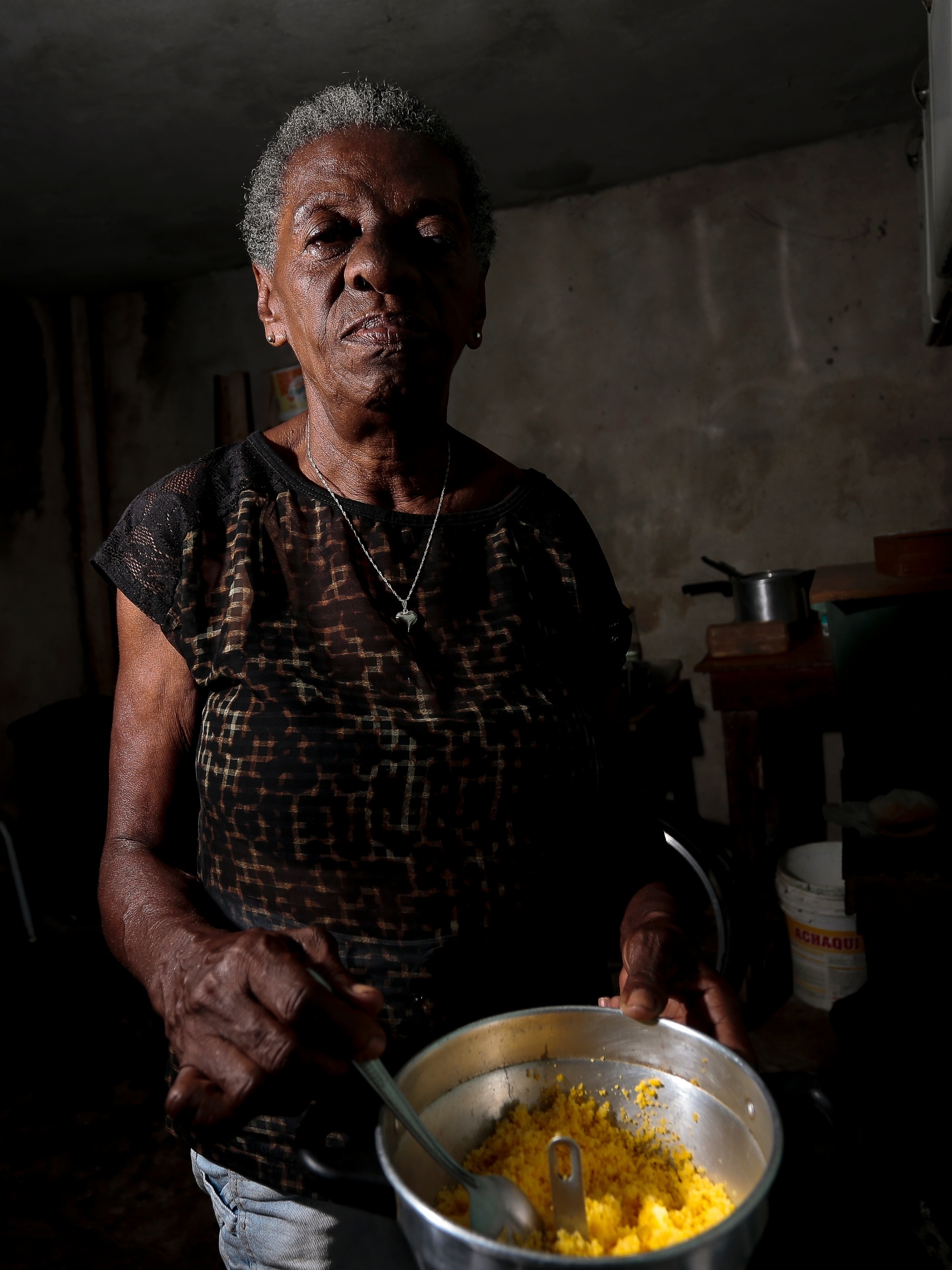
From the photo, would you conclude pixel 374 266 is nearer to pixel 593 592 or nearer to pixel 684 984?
pixel 593 592

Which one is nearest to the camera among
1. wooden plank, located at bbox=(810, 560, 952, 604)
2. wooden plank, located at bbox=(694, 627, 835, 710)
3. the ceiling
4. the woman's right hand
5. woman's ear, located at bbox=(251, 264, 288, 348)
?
the woman's right hand

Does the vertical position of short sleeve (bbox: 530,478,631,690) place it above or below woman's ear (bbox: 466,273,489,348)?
below

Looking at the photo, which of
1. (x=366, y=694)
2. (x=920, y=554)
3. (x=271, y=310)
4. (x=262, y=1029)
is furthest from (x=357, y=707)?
(x=920, y=554)

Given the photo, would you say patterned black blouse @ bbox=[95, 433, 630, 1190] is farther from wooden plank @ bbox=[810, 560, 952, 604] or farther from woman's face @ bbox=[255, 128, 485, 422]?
wooden plank @ bbox=[810, 560, 952, 604]

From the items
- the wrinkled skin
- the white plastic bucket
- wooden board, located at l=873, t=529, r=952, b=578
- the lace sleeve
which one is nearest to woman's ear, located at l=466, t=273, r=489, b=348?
the wrinkled skin

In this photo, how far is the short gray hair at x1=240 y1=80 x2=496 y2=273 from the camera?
1194mm

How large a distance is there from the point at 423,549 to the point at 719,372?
3.45 meters

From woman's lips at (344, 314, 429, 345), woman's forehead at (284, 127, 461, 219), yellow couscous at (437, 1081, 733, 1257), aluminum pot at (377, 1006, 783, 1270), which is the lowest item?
yellow couscous at (437, 1081, 733, 1257)

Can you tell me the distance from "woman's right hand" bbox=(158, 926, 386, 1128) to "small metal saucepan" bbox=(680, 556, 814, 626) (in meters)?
3.18

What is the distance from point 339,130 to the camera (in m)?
1.18

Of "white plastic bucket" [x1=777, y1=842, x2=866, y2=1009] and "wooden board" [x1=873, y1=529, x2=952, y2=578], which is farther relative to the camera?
"white plastic bucket" [x1=777, y1=842, x2=866, y2=1009]

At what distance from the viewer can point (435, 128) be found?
125 cm

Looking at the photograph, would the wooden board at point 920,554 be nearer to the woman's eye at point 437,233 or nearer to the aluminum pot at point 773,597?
the aluminum pot at point 773,597

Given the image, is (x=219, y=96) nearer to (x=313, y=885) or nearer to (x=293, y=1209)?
(x=313, y=885)
